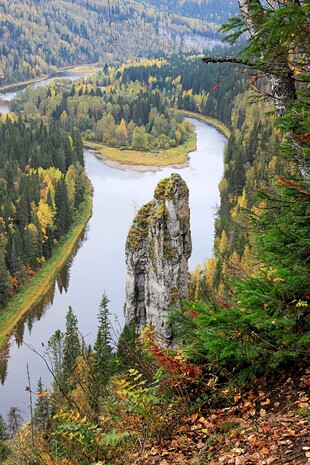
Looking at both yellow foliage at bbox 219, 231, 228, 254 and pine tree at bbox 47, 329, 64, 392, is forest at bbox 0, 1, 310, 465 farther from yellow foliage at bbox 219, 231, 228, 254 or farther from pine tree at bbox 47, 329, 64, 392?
yellow foliage at bbox 219, 231, 228, 254

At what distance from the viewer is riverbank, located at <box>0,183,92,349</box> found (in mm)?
49184

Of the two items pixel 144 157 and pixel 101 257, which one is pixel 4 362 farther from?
pixel 144 157

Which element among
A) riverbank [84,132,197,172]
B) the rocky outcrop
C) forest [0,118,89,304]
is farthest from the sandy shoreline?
the rocky outcrop

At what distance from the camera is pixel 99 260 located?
6069cm

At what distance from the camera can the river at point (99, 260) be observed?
41737mm

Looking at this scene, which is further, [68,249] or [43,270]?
[68,249]

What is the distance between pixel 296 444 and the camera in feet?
20.5

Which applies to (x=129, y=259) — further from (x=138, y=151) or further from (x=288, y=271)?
(x=138, y=151)

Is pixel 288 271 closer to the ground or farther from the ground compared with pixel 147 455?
farther from the ground

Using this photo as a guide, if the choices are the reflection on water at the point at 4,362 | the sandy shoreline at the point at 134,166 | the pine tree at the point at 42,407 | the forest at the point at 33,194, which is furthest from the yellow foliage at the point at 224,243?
the sandy shoreline at the point at 134,166

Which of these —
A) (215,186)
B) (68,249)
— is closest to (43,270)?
(68,249)

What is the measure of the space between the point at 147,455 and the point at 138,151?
109m

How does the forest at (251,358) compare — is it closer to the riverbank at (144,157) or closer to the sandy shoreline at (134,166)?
the sandy shoreline at (134,166)

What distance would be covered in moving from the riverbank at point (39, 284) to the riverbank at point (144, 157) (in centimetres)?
2915
